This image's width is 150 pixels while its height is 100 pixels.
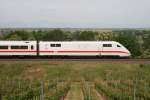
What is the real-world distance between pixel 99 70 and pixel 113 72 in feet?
5.37

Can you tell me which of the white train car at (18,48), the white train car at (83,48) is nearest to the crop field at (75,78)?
the white train car at (83,48)

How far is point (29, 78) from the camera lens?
42.6 meters

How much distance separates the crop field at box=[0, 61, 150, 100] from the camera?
1428 inches

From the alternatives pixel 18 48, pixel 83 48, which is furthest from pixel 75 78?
pixel 18 48

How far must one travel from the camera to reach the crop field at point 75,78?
3628cm

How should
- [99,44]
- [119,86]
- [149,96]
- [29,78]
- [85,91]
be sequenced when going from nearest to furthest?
[149,96] → [85,91] → [119,86] → [29,78] → [99,44]

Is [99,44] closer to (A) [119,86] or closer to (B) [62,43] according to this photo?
(B) [62,43]

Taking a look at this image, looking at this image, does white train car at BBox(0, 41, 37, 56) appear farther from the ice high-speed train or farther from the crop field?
the crop field

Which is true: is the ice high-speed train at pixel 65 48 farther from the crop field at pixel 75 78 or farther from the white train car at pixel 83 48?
the crop field at pixel 75 78

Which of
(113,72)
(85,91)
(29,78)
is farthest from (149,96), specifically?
(29,78)

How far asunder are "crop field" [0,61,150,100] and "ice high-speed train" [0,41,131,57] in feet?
13.3

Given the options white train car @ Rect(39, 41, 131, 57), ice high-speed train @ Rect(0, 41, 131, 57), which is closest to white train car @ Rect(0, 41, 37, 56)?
ice high-speed train @ Rect(0, 41, 131, 57)

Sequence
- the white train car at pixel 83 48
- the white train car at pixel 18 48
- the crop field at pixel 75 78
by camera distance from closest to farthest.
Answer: the crop field at pixel 75 78, the white train car at pixel 83 48, the white train car at pixel 18 48

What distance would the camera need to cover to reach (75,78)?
4278 cm
